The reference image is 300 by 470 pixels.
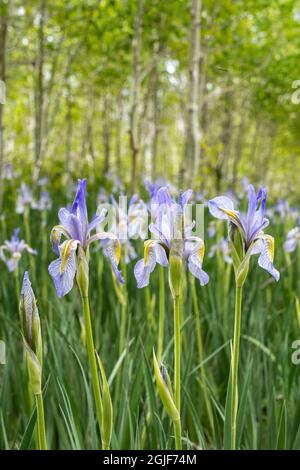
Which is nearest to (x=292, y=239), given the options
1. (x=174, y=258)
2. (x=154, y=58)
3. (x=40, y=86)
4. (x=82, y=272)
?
(x=174, y=258)

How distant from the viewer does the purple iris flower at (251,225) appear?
42.9 inches

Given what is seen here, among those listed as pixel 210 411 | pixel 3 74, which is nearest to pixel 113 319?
pixel 210 411

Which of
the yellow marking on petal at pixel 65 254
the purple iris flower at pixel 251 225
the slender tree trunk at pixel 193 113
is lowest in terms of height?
the yellow marking on petal at pixel 65 254

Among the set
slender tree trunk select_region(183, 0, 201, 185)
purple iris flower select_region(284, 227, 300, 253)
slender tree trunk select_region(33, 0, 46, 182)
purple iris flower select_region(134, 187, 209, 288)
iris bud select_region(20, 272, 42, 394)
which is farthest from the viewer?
slender tree trunk select_region(33, 0, 46, 182)

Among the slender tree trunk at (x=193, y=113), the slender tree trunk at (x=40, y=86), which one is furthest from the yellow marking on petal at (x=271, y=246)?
the slender tree trunk at (x=40, y=86)

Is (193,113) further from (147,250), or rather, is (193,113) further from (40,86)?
(147,250)

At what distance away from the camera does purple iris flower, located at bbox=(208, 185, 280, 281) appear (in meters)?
1.09

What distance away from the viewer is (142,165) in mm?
11445

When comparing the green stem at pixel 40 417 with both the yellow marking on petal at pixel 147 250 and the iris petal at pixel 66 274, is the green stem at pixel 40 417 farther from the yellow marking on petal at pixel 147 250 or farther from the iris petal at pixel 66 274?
the yellow marking on petal at pixel 147 250

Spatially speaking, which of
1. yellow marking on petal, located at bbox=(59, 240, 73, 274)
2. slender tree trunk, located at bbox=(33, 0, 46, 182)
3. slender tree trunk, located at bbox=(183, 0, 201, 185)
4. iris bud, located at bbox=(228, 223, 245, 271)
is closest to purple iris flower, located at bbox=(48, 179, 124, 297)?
yellow marking on petal, located at bbox=(59, 240, 73, 274)

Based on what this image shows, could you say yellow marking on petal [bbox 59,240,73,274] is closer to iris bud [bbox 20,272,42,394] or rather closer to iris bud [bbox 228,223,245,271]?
iris bud [bbox 20,272,42,394]

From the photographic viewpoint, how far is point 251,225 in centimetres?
111

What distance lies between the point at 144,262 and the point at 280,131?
51.3 ft

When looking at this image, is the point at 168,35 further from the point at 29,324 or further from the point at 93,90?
the point at 29,324
